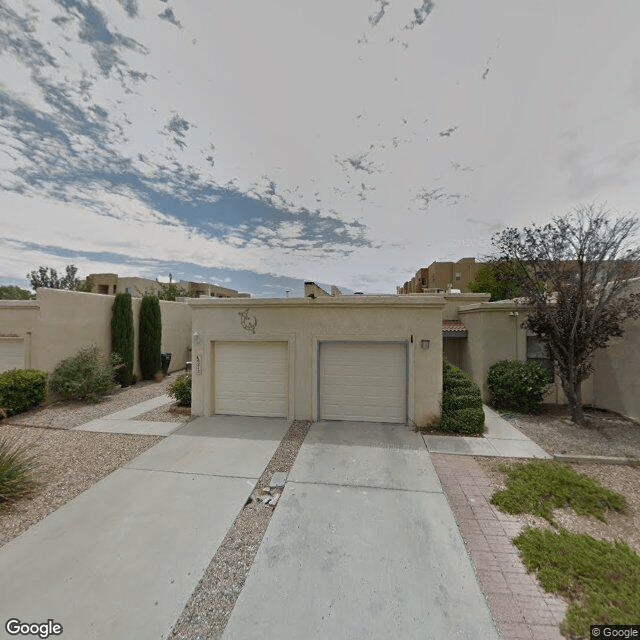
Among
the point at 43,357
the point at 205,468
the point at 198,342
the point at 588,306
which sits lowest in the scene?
the point at 205,468

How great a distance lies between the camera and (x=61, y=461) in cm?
518

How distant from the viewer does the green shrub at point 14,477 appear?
13.1 feet

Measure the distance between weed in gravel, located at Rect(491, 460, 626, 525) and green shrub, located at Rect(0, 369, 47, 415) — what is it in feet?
36.8

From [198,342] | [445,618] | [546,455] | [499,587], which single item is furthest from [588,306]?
[198,342]

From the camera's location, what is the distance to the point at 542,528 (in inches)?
140

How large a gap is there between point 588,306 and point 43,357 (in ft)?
50.9

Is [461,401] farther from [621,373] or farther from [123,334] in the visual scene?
[123,334]

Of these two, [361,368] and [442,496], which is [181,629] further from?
[361,368]

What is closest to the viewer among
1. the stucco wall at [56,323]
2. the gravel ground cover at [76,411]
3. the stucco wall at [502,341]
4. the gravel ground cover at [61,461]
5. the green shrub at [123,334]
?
the gravel ground cover at [61,461]

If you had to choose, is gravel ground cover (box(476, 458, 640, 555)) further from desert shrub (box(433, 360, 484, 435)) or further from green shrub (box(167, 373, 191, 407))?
green shrub (box(167, 373, 191, 407))

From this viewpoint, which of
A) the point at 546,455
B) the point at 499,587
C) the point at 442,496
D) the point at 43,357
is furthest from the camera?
the point at 43,357

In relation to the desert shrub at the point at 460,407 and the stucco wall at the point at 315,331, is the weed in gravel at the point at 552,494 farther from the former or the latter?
the stucco wall at the point at 315,331

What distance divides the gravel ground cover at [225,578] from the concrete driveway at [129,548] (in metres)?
0.09

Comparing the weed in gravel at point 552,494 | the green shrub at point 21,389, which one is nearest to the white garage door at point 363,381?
the weed in gravel at point 552,494
